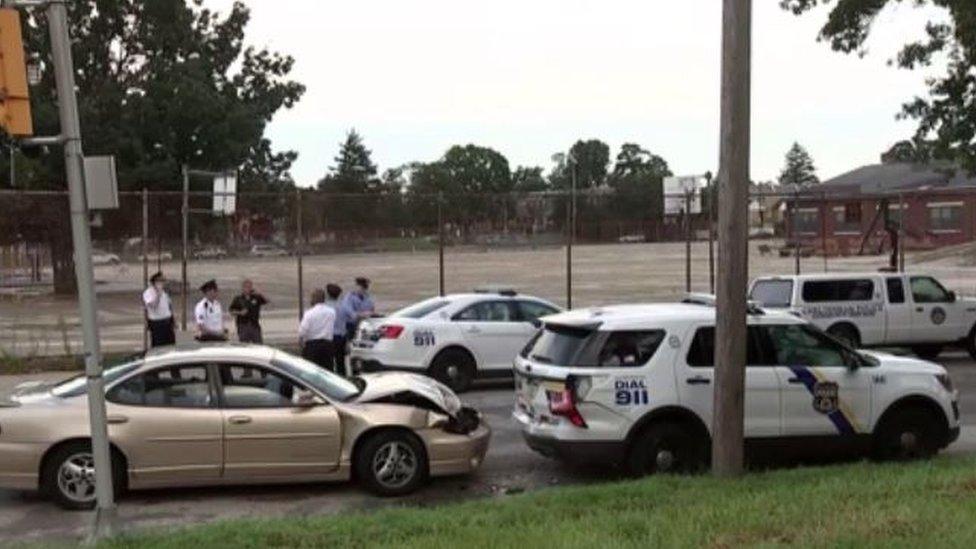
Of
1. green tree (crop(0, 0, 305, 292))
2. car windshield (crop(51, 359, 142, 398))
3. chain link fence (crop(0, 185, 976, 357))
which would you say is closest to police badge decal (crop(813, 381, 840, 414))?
car windshield (crop(51, 359, 142, 398))

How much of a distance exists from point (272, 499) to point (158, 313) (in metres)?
7.47

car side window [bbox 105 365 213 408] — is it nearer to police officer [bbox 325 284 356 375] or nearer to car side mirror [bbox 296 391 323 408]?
car side mirror [bbox 296 391 323 408]

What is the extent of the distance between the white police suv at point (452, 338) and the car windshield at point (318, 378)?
5332mm

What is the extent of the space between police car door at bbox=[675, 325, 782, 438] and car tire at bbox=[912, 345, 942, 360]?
11.8m

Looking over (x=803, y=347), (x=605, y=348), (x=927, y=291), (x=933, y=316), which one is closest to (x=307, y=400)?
(x=605, y=348)

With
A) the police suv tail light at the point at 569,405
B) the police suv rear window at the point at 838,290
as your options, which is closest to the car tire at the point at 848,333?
the police suv rear window at the point at 838,290

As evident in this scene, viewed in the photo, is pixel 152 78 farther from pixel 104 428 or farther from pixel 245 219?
pixel 104 428

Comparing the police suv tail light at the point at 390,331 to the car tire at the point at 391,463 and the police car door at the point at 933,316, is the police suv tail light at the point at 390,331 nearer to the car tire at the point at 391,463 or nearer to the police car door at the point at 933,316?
the car tire at the point at 391,463

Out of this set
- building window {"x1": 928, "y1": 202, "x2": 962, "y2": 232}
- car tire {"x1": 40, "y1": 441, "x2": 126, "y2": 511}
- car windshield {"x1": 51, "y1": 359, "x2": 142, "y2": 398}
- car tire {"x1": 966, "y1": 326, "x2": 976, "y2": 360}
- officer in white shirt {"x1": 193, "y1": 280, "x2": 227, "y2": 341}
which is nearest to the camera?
car tire {"x1": 40, "y1": 441, "x2": 126, "y2": 511}

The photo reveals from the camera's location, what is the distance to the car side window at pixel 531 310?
16578 mm

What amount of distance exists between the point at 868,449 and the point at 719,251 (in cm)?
299

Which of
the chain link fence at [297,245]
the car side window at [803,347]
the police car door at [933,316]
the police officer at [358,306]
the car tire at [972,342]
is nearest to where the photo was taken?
the car side window at [803,347]

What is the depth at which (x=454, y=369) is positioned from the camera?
16000 mm

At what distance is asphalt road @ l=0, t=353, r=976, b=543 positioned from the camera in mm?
8914
